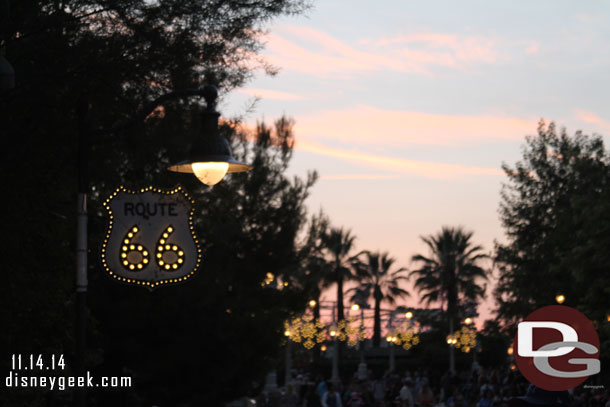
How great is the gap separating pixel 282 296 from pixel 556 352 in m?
13.2

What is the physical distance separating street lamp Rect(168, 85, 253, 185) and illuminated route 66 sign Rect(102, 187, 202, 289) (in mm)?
1897

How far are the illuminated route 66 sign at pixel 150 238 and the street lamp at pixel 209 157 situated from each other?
6.22 ft

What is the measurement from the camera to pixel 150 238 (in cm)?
1344

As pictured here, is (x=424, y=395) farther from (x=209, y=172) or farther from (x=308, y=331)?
(x=308, y=331)

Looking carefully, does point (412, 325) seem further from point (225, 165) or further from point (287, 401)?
point (225, 165)

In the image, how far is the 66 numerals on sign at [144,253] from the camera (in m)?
13.1

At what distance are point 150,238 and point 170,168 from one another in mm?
2195

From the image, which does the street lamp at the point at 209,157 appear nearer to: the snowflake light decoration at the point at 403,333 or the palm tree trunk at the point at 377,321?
the snowflake light decoration at the point at 403,333

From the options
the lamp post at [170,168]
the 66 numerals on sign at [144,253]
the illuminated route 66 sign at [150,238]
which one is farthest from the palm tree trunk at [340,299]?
the lamp post at [170,168]

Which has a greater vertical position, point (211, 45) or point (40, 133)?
point (211, 45)

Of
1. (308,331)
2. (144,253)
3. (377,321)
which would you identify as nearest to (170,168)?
(144,253)

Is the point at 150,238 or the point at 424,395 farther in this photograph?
the point at 424,395

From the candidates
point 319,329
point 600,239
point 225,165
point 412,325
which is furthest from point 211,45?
point 412,325

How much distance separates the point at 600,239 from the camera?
39.5 meters
